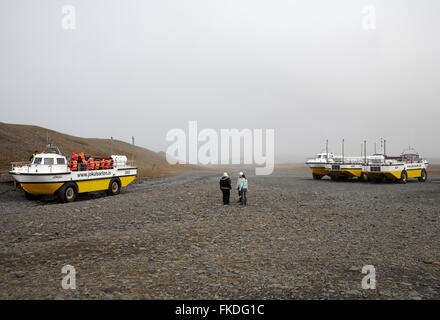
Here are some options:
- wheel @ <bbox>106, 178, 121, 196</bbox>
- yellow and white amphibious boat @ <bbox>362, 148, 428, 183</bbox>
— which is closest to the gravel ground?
wheel @ <bbox>106, 178, 121, 196</bbox>

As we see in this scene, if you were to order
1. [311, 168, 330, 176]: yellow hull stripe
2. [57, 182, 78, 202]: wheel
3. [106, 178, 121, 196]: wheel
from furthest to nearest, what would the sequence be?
1. [311, 168, 330, 176]: yellow hull stripe
2. [106, 178, 121, 196]: wheel
3. [57, 182, 78, 202]: wheel

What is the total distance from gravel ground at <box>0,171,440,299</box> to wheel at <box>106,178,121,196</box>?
5.11 meters

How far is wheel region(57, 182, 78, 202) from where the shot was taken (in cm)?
1473

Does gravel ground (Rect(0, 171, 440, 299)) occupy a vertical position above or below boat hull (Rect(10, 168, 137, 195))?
below

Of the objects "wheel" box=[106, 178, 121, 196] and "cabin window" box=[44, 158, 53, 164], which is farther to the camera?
"wheel" box=[106, 178, 121, 196]

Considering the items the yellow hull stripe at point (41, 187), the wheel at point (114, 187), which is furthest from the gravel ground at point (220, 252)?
the wheel at point (114, 187)

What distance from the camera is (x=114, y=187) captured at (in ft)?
60.3

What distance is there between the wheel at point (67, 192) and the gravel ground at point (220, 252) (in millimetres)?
2235

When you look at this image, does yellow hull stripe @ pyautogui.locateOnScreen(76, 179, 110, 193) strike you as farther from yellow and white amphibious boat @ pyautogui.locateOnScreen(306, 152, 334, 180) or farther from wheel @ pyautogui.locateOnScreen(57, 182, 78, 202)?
yellow and white amphibious boat @ pyautogui.locateOnScreen(306, 152, 334, 180)

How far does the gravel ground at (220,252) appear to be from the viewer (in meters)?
5.03

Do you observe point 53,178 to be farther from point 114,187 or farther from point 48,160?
point 114,187

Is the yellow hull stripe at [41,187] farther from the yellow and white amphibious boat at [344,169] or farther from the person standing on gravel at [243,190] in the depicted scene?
the yellow and white amphibious boat at [344,169]

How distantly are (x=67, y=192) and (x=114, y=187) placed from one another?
3541 mm
